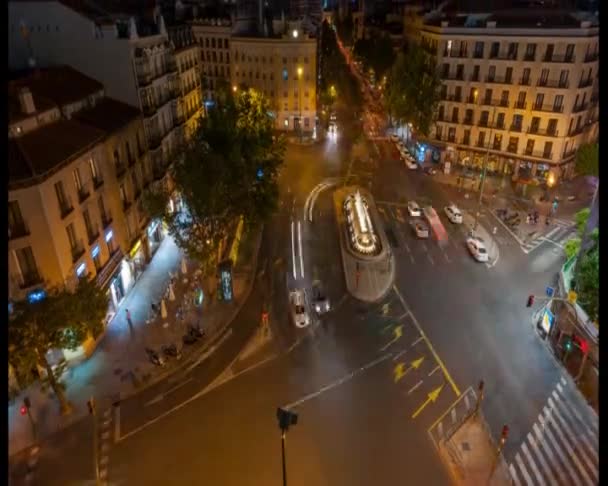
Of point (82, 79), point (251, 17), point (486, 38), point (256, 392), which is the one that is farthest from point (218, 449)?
point (251, 17)

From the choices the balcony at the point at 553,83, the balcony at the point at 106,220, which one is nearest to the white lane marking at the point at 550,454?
the balcony at the point at 106,220

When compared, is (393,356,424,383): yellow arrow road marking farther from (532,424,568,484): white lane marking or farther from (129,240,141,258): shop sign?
(129,240,141,258): shop sign

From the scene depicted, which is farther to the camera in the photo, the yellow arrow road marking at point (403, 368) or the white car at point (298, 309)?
the white car at point (298, 309)

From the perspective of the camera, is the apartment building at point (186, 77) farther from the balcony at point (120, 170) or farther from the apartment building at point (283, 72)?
the apartment building at point (283, 72)

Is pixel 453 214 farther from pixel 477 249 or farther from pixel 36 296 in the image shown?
pixel 36 296

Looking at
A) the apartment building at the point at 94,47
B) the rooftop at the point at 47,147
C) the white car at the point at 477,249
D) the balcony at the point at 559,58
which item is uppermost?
the apartment building at the point at 94,47

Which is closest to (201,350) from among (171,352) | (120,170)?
(171,352)
